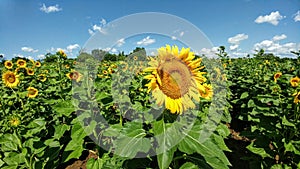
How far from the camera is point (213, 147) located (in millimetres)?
1600

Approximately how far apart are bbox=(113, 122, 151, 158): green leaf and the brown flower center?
368 mm

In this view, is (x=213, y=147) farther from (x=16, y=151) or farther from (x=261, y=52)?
Answer: (x=261, y=52)

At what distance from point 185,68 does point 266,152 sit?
2276 millimetres

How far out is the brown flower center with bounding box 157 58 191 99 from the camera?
5.40ft

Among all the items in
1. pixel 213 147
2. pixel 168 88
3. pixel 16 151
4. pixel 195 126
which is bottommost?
pixel 16 151

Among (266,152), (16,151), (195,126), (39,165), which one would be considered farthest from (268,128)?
(16,151)

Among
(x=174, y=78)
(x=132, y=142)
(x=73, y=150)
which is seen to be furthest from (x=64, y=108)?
(x=174, y=78)

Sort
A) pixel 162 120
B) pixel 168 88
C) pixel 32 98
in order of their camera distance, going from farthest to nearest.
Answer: pixel 32 98 < pixel 168 88 < pixel 162 120

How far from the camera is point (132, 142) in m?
1.68

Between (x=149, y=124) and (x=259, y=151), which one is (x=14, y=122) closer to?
(x=149, y=124)

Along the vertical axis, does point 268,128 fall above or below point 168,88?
below

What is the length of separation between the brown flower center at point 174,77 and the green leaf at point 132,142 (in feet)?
1.21

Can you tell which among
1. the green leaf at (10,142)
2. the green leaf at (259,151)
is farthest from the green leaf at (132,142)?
the green leaf at (259,151)

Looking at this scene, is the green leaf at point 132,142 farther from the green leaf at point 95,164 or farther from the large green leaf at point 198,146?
the green leaf at point 95,164
